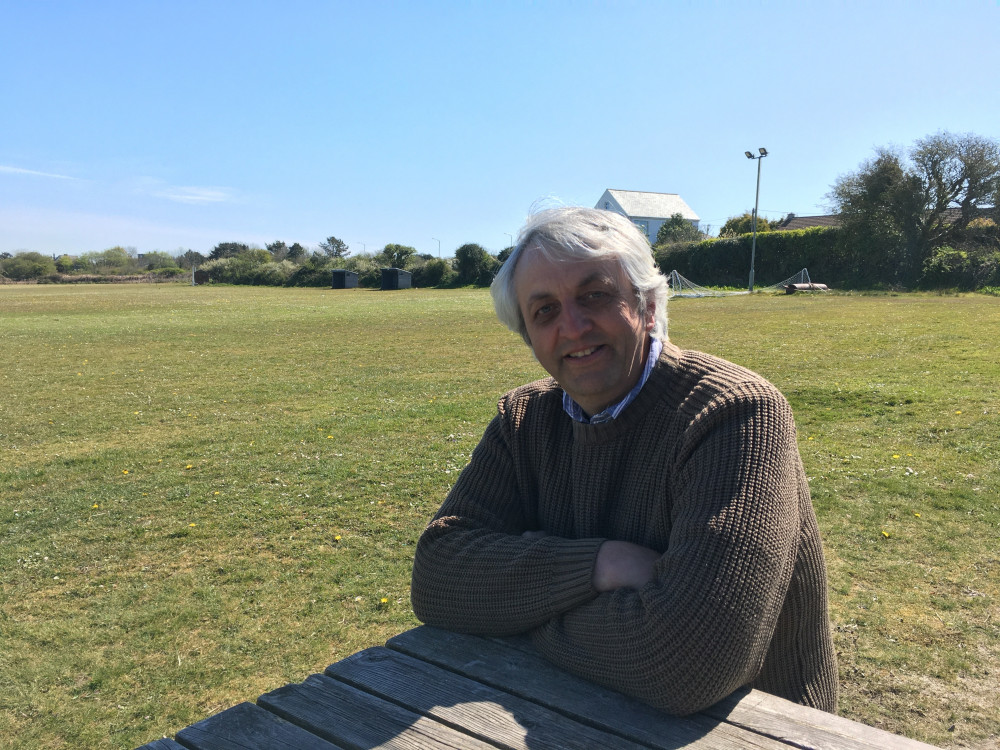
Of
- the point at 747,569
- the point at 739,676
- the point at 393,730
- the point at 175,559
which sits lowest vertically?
the point at 175,559

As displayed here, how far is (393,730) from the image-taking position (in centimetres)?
155

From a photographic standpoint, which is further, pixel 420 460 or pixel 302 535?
pixel 420 460

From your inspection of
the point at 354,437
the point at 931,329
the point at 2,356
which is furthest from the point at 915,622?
the point at 2,356

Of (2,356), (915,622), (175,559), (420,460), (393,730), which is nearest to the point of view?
(393,730)

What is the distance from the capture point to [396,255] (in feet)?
238

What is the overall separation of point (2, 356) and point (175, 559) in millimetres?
15162

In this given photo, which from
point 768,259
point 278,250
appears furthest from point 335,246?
point 768,259

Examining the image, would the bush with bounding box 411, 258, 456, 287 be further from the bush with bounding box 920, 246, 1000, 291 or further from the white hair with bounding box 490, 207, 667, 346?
the white hair with bounding box 490, 207, 667, 346

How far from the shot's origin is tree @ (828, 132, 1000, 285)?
41.4m

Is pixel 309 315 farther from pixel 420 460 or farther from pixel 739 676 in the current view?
pixel 739 676

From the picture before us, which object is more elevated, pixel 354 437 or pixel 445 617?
pixel 445 617

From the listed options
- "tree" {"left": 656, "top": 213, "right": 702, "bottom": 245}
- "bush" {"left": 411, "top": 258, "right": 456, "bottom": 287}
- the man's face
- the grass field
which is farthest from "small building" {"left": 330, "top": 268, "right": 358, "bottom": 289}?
the man's face

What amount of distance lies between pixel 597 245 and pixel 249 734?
142cm

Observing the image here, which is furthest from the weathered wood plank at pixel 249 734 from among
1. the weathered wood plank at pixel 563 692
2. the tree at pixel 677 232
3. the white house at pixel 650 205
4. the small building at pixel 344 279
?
the white house at pixel 650 205
